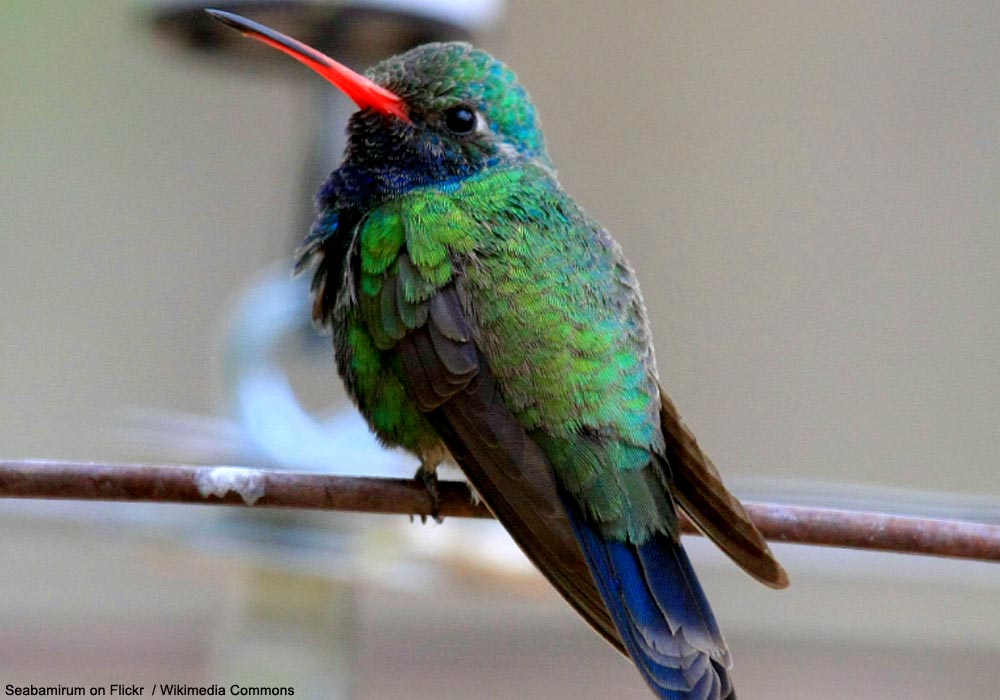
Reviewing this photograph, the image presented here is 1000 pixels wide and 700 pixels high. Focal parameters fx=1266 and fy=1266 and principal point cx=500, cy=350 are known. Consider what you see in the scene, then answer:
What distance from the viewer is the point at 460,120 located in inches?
108

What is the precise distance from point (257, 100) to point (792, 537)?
4697 mm

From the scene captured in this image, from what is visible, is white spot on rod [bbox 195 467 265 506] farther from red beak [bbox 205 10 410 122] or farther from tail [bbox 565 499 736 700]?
red beak [bbox 205 10 410 122]

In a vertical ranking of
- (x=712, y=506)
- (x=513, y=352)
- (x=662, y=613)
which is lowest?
(x=662, y=613)

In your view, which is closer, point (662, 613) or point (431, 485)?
point (662, 613)

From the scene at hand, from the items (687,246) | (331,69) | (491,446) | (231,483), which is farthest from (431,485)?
(687,246)

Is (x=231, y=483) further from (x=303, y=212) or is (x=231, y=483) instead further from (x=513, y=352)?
(x=303, y=212)

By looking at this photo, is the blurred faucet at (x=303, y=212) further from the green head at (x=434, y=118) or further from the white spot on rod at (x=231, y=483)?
the white spot on rod at (x=231, y=483)

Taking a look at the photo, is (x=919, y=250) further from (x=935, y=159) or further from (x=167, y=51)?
(x=167, y=51)

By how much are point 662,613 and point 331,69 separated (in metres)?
1.23

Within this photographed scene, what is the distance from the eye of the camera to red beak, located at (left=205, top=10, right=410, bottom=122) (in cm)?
238

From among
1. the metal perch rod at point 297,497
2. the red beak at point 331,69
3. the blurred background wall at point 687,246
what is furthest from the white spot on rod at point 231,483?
the blurred background wall at point 687,246

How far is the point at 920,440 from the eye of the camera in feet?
18.8

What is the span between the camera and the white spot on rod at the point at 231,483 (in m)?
1.67

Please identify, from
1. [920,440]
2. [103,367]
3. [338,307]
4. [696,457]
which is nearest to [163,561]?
[338,307]
